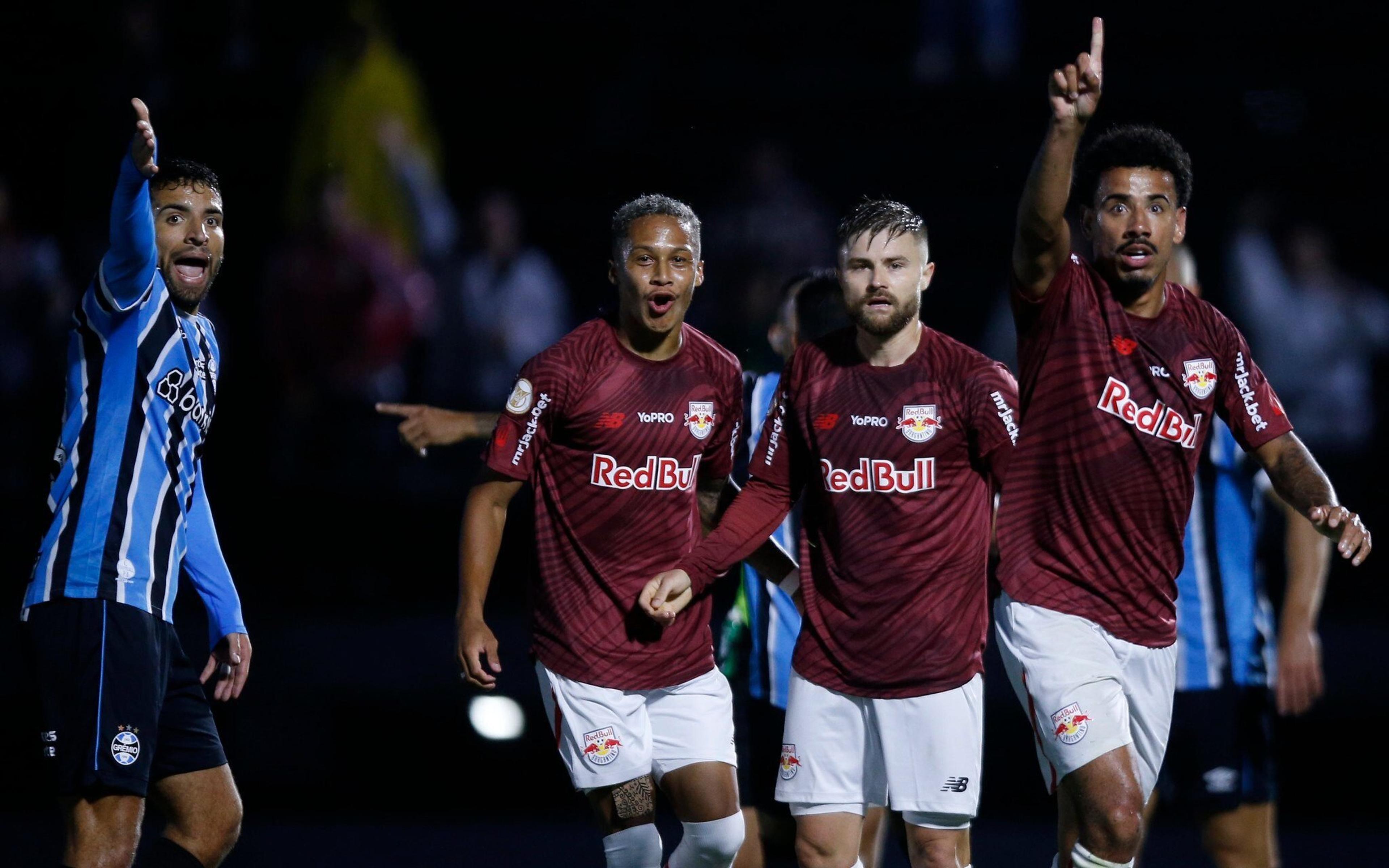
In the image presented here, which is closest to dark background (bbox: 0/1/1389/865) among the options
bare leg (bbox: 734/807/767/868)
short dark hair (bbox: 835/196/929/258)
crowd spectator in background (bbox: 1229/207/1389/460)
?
crowd spectator in background (bbox: 1229/207/1389/460)

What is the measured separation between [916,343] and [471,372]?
509 cm

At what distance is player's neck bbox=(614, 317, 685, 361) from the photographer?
15.5 ft

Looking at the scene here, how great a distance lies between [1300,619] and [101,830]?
3545mm

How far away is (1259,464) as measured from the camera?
5.15 meters

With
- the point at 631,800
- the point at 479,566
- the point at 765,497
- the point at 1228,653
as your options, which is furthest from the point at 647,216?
the point at 1228,653

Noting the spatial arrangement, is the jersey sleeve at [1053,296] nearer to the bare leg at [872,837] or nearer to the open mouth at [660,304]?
the open mouth at [660,304]

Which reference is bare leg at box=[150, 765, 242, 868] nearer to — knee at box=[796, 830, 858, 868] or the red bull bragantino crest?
knee at box=[796, 830, 858, 868]

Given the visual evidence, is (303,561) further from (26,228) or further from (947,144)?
(947,144)

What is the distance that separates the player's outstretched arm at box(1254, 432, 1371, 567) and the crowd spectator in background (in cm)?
464

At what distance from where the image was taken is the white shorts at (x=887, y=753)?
14.4 feet

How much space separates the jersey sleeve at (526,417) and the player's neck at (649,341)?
0.21 meters

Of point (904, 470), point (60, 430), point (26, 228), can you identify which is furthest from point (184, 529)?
point (26, 228)

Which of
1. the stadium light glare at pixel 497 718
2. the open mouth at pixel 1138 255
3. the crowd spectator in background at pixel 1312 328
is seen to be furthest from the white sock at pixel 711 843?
the crowd spectator in background at pixel 1312 328

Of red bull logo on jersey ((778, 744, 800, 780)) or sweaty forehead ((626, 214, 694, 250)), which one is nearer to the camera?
red bull logo on jersey ((778, 744, 800, 780))
